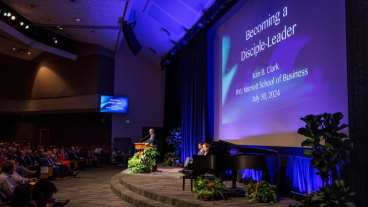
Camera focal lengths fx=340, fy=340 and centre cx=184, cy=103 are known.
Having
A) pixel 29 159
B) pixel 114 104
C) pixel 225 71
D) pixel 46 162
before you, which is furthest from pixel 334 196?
pixel 114 104

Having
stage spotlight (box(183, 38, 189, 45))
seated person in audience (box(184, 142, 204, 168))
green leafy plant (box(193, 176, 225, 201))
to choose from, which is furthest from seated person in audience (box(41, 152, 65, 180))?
stage spotlight (box(183, 38, 189, 45))

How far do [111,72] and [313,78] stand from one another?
12.4 metres

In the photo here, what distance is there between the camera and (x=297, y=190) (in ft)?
20.7

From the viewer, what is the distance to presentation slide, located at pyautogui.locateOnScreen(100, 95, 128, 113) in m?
16.0

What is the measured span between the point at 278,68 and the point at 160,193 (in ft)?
11.3

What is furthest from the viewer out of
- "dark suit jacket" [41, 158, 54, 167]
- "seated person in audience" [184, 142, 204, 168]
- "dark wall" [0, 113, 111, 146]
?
"dark wall" [0, 113, 111, 146]

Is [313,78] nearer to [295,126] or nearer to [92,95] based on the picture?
[295,126]

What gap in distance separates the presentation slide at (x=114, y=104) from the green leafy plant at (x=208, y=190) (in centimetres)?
1053

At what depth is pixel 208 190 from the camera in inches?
240

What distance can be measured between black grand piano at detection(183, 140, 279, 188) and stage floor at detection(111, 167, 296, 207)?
1.92 ft

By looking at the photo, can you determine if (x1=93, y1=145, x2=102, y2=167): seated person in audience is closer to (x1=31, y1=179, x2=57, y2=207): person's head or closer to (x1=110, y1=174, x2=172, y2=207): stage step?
(x1=110, y1=174, x2=172, y2=207): stage step

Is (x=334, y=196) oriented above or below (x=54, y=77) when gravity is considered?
below

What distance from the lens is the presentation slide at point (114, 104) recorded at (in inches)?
632

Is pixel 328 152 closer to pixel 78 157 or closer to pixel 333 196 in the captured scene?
pixel 333 196
